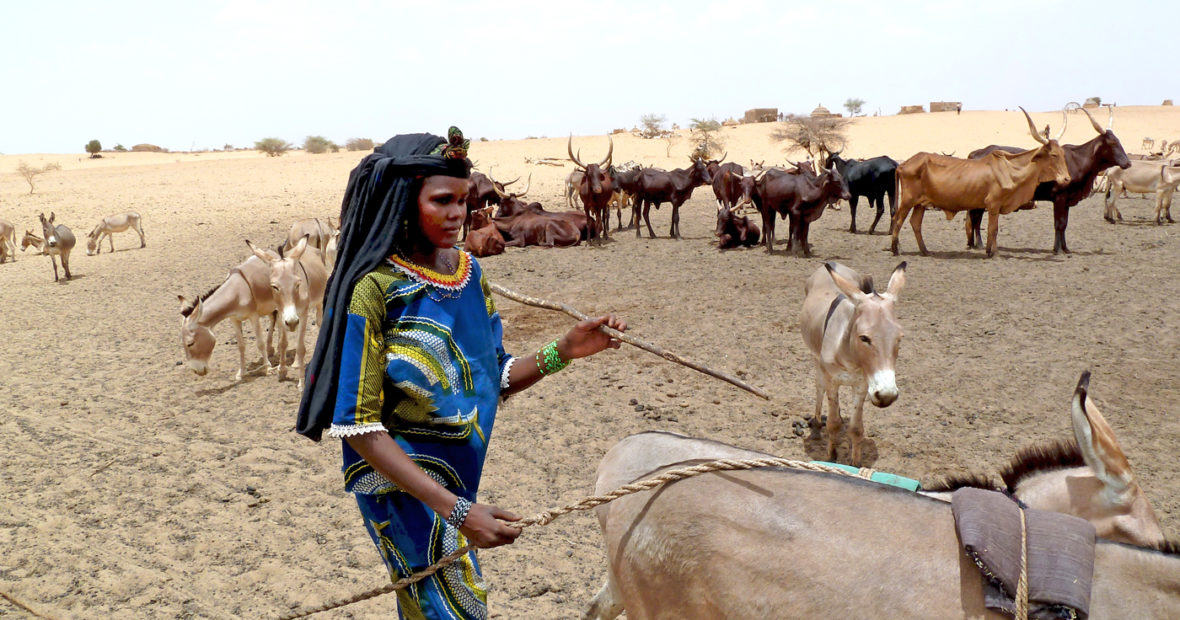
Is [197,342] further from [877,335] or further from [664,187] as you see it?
[664,187]

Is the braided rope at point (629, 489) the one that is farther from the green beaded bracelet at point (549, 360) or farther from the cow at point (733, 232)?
the cow at point (733, 232)

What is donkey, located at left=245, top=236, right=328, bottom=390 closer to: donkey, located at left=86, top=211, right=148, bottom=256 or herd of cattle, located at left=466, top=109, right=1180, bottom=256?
herd of cattle, located at left=466, top=109, right=1180, bottom=256

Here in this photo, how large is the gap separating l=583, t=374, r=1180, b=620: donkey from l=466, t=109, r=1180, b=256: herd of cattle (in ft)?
44.5

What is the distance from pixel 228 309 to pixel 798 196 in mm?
11175

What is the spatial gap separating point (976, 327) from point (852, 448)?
14.9 ft

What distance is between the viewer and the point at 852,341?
519 centimetres

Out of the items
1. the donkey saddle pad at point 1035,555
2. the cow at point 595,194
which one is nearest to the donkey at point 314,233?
the cow at point 595,194

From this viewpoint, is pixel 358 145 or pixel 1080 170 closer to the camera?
pixel 1080 170

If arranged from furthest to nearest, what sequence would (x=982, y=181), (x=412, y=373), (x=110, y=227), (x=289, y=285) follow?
(x=110, y=227), (x=982, y=181), (x=289, y=285), (x=412, y=373)

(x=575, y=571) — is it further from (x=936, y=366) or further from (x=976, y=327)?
(x=976, y=327)

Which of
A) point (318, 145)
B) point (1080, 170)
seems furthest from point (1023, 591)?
point (318, 145)

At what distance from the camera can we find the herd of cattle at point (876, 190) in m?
14.5

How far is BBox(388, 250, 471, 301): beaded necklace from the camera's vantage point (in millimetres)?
2072

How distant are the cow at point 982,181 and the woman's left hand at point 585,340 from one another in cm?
1370
